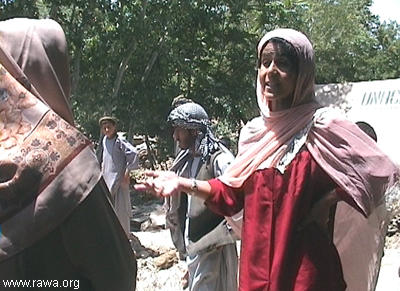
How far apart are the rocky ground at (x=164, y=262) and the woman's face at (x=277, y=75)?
102 inches

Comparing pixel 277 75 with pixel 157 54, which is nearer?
pixel 277 75

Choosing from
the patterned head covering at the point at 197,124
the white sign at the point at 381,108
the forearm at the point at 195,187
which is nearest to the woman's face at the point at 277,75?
the forearm at the point at 195,187

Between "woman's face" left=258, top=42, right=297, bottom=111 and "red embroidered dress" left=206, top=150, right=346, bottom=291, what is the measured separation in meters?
0.24

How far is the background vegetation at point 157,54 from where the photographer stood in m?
13.1

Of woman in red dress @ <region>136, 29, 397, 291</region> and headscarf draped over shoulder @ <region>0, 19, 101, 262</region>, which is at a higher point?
headscarf draped over shoulder @ <region>0, 19, 101, 262</region>

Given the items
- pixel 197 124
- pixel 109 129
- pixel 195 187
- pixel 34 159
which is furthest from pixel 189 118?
pixel 109 129

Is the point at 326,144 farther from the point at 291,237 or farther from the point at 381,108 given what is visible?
the point at 381,108

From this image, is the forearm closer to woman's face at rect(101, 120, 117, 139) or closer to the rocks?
the rocks

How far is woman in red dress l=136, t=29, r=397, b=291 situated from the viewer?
8.26 ft

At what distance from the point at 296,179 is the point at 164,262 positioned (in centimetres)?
475

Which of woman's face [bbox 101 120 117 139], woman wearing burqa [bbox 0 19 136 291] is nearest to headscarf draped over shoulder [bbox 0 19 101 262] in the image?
woman wearing burqa [bbox 0 19 136 291]

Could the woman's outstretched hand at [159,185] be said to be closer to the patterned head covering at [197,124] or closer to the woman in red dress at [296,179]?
the woman in red dress at [296,179]

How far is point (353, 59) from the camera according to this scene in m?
23.3

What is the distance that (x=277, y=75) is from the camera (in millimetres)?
2564
